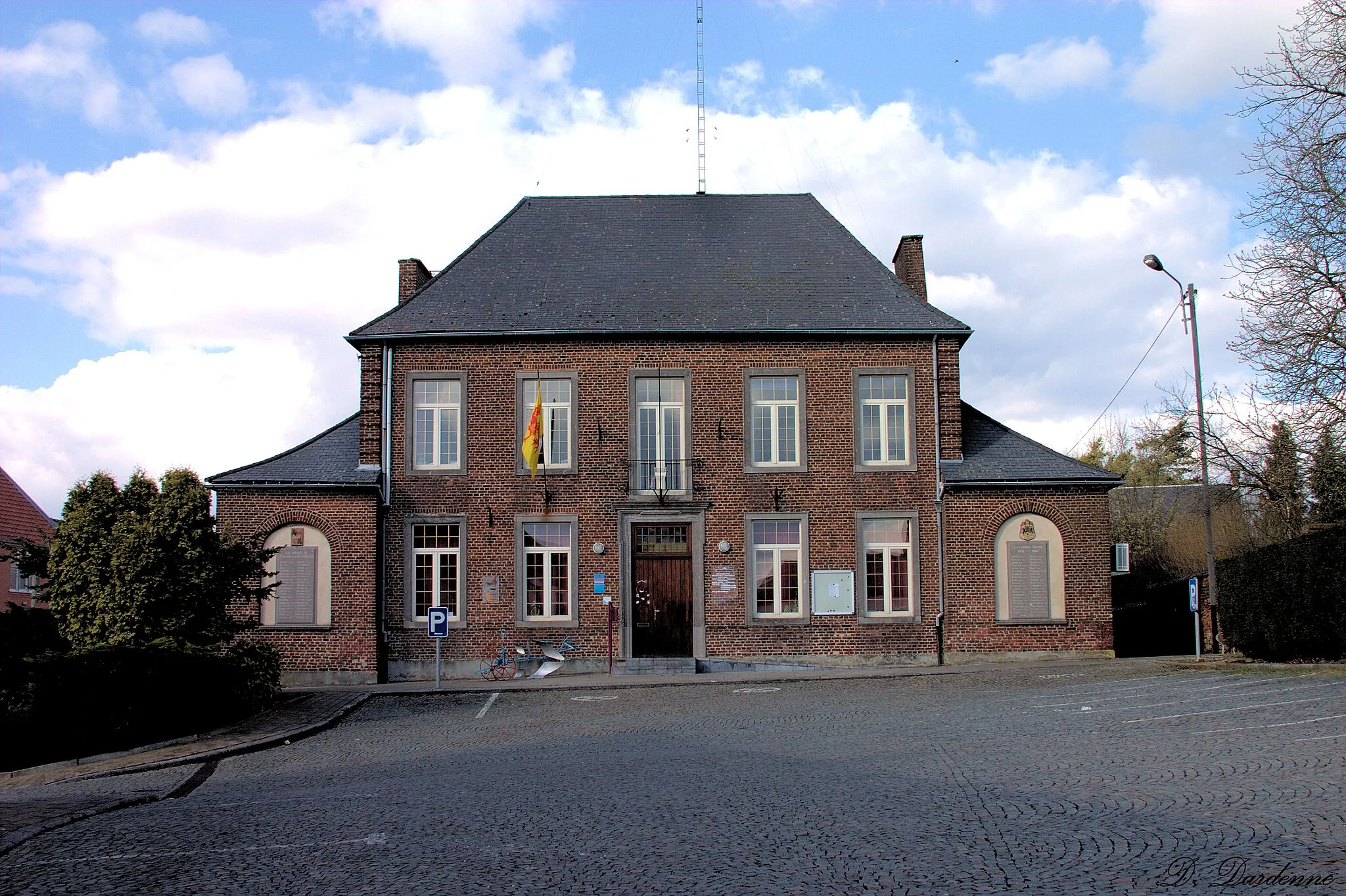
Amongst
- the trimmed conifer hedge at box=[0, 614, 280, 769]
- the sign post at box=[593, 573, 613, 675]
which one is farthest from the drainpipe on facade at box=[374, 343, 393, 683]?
the trimmed conifer hedge at box=[0, 614, 280, 769]

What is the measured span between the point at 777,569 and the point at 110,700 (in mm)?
12549

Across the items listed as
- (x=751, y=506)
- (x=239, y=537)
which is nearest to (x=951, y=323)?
(x=751, y=506)

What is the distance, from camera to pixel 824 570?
22812mm

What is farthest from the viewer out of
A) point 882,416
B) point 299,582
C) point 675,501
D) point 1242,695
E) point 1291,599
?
point 882,416

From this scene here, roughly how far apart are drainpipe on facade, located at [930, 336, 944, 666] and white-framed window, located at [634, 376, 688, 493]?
5.01m

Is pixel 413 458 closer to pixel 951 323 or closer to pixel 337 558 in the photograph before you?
pixel 337 558

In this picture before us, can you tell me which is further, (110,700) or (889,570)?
(889,570)

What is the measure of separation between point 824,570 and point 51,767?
46.1 feet

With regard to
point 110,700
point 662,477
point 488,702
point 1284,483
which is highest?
point 662,477

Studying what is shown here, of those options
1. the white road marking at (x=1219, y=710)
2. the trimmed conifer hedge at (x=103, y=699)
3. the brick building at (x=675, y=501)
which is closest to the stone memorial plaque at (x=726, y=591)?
the brick building at (x=675, y=501)

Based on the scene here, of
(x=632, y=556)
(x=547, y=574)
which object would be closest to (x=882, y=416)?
(x=632, y=556)

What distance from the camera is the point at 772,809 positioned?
876 cm

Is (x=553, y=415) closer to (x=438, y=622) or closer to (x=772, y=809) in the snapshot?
(x=438, y=622)

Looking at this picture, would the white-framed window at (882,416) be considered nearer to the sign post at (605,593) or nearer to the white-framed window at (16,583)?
the sign post at (605,593)
